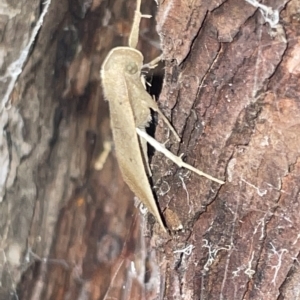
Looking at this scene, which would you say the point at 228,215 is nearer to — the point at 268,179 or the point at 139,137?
the point at 268,179

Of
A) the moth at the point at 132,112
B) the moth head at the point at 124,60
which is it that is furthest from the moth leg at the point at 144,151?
the moth head at the point at 124,60

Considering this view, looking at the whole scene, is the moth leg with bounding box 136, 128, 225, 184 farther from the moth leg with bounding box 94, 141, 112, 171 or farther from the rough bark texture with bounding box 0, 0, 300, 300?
the moth leg with bounding box 94, 141, 112, 171

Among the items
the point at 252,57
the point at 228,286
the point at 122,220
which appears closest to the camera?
the point at 252,57

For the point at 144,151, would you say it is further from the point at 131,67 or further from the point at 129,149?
the point at 131,67

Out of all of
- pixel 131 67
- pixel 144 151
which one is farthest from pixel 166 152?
pixel 131 67

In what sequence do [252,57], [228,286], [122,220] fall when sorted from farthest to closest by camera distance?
[122,220]
[228,286]
[252,57]

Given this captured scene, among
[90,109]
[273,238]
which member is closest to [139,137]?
[90,109]

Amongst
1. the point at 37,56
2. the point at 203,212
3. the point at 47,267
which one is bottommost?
the point at 47,267

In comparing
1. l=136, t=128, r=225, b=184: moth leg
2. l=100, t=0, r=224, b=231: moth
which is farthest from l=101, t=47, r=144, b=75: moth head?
l=136, t=128, r=225, b=184: moth leg
